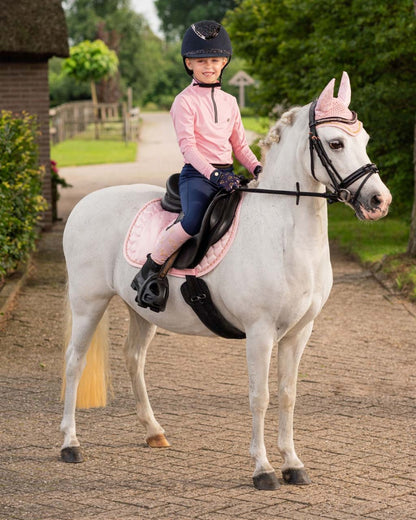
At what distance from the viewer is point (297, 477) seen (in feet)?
19.5

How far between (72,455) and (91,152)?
112 feet

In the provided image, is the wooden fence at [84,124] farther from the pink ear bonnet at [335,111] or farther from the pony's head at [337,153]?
the pink ear bonnet at [335,111]

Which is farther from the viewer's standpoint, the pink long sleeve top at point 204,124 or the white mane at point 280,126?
the pink long sleeve top at point 204,124

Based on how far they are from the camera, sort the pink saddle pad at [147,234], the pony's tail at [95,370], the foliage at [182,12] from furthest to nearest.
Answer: the foliage at [182,12], the pony's tail at [95,370], the pink saddle pad at [147,234]

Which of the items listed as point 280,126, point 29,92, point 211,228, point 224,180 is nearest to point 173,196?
point 211,228

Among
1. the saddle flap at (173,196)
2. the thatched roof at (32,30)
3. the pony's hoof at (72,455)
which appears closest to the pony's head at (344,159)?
the saddle flap at (173,196)

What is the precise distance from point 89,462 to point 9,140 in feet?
21.8

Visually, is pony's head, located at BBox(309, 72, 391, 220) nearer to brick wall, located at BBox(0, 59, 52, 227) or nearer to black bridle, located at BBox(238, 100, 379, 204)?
black bridle, located at BBox(238, 100, 379, 204)

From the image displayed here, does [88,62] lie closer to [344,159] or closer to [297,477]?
[297,477]

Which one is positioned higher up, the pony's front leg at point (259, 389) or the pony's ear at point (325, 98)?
the pony's ear at point (325, 98)

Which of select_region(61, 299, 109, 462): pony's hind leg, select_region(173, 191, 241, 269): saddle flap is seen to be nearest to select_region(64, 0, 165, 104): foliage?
select_region(61, 299, 109, 462): pony's hind leg

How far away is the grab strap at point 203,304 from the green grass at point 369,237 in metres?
8.47

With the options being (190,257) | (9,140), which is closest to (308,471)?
(190,257)

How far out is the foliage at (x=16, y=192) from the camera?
1144 cm
